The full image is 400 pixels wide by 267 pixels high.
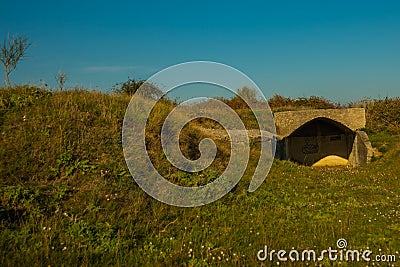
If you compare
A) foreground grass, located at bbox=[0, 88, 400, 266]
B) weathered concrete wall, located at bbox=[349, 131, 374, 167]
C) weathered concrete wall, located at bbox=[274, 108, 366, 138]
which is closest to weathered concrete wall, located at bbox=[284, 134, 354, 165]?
weathered concrete wall, located at bbox=[349, 131, 374, 167]

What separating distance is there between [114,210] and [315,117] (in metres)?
16.3

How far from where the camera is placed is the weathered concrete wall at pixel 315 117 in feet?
66.9

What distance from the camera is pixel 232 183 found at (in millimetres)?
8695

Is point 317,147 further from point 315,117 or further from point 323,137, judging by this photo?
point 315,117

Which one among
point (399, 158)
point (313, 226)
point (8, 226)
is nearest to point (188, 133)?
point (313, 226)

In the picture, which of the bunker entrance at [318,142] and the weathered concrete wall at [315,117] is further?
the bunker entrance at [318,142]

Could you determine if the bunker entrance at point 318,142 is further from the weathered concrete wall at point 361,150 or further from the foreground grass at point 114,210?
the foreground grass at point 114,210

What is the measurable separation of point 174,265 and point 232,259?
2.53 feet

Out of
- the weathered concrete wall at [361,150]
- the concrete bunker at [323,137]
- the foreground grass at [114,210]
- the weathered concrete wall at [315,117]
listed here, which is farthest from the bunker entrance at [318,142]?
the foreground grass at [114,210]

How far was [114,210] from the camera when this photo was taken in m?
6.20

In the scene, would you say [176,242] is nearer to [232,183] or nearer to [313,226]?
[313,226]

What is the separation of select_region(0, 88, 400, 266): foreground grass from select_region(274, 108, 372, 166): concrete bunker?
34.8 ft

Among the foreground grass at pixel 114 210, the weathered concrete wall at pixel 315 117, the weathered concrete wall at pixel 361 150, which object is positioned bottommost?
the foreground grass at pixel 114 210

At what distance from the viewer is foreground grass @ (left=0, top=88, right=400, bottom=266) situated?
16.2 feet
